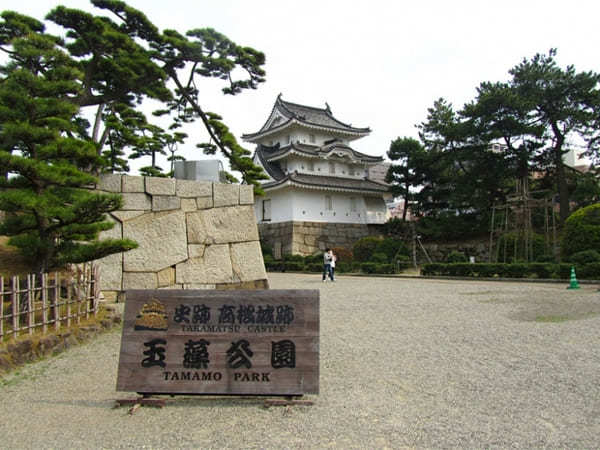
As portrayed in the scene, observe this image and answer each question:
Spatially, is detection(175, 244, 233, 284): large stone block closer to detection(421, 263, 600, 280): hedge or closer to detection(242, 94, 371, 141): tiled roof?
detection(421, 263, 600, 280): hedge

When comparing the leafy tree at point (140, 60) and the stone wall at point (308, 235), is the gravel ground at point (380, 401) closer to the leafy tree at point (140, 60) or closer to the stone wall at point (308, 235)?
the leafy tree at point (140, 60)

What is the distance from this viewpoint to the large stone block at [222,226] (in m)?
8.93

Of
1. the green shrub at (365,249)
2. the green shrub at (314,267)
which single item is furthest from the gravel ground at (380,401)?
the green shrub at (365,249)

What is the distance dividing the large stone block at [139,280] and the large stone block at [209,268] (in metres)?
0.48

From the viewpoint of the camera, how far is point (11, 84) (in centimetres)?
603

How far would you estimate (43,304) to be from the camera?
5434mm

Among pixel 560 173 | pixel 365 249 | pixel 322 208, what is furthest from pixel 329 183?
pixel 560 173

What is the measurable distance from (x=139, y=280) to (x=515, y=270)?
1234 cm

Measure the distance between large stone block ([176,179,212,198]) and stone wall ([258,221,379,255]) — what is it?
16.7 m

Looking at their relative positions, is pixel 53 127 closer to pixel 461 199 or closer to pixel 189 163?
pixel 189 163

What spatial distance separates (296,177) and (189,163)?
1638 centimetres

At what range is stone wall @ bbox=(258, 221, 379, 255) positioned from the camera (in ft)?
86.0

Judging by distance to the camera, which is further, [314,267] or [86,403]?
[314,267]

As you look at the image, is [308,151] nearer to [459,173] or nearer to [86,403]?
[459,173]
